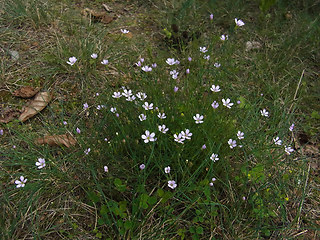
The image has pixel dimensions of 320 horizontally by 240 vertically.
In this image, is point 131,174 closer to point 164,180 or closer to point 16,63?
point 164,180

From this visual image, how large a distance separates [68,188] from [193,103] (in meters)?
1.09

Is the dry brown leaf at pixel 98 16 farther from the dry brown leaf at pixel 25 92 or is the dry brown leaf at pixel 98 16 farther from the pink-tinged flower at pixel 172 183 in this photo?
the pink-tinged flower at pixel 172 183

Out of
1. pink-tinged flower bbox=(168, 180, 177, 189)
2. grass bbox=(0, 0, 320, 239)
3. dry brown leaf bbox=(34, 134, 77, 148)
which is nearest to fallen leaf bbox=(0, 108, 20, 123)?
grass bbox=(0, 0, 320, 239)

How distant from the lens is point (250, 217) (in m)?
1.90

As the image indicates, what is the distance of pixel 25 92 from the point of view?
2551 mm

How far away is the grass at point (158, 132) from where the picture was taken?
1818 millimetres

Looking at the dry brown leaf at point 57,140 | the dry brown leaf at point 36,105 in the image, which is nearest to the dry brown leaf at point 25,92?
the dry brown leaf at point 36,105

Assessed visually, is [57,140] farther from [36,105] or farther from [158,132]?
[158,132]

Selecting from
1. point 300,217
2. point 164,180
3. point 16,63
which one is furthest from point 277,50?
point 16,63

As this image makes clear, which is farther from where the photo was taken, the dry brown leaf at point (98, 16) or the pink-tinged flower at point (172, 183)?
the dry brown leaf at point (98, 16)

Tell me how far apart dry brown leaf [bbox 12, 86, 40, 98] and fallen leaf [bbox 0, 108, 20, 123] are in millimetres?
164

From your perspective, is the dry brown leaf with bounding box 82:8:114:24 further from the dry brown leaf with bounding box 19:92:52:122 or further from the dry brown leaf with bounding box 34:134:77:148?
the dry brown leaf with bounding box 34:134:77:148

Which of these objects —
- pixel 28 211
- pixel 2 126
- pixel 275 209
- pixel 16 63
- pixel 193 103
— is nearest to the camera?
pixel 28 211

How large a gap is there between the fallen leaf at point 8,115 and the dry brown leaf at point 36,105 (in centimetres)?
7
